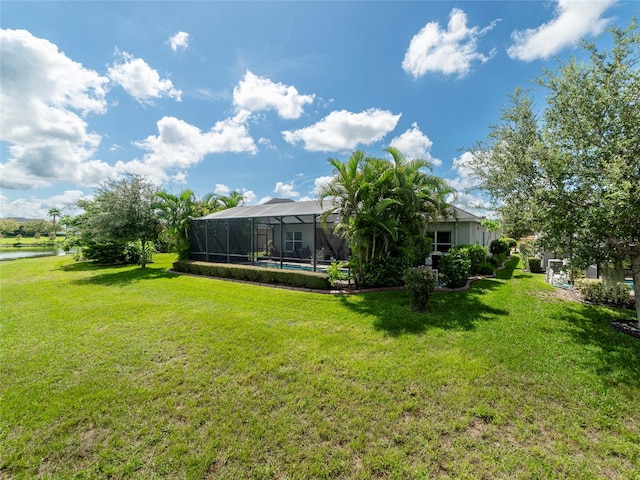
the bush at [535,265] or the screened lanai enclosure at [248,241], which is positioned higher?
the screened lanai enclosure at [248,241]

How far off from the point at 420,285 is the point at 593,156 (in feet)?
13.9

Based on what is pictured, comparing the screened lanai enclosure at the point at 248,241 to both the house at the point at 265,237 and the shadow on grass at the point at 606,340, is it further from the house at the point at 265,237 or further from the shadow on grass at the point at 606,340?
the shadow on grass at the point at 606,340

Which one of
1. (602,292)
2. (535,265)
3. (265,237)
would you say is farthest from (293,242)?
(602,292)

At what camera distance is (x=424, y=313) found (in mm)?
6547

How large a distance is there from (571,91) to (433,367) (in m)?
6.48

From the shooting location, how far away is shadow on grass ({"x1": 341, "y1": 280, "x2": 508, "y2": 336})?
5.78 metres

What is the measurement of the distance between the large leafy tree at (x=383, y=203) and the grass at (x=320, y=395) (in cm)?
315

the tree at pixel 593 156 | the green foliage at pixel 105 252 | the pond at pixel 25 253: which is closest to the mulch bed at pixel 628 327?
the tree at pixel 593 156

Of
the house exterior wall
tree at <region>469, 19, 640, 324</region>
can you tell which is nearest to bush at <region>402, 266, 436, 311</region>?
tree at <region>469, 19, 640, 324</region>

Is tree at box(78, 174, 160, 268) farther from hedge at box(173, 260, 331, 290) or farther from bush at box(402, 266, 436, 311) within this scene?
bush at box(402, 266, 436, 311)

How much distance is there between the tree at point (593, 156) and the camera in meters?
4.69

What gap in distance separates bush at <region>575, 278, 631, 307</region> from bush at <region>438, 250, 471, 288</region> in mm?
3029

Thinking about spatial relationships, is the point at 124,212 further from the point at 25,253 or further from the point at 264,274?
the point at 25,253

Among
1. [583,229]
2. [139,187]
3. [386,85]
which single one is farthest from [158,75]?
[583,229]
